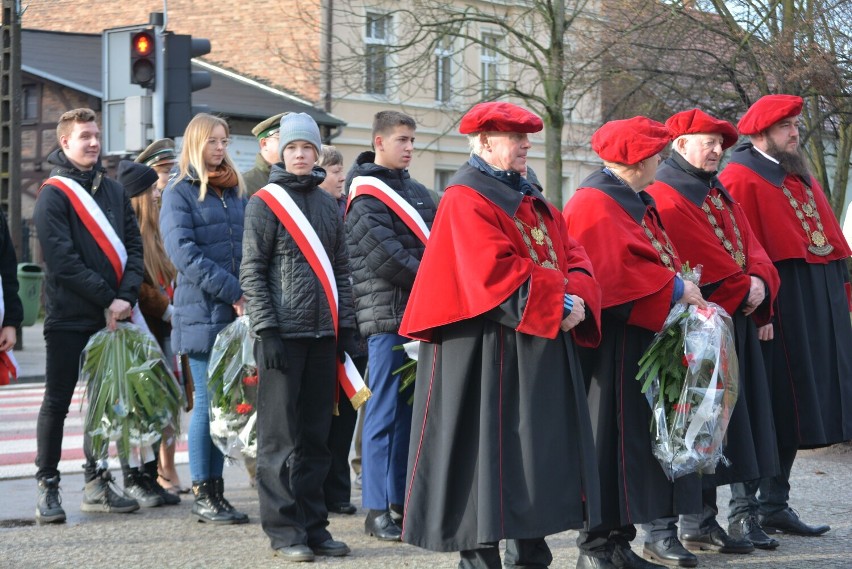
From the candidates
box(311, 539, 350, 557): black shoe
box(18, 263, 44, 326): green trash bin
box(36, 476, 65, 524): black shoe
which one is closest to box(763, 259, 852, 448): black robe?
box(311, 539, 350, 557): black shoe

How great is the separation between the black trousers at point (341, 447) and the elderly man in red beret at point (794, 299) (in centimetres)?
224

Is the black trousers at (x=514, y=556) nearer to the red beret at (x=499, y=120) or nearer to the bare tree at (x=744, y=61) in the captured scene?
the red beret at (x=499, y=120)

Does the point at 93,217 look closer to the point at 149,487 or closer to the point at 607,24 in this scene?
the point at 149,487

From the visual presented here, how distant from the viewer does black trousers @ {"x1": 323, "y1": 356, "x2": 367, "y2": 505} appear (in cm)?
798

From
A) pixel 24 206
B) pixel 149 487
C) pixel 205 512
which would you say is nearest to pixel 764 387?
pixel 205 512

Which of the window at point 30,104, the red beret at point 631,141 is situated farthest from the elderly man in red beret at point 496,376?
the window at point 30,104

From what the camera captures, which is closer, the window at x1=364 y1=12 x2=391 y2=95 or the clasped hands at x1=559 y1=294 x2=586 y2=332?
the clasped hands at x1=559 y1=294 x2=586 y2=332

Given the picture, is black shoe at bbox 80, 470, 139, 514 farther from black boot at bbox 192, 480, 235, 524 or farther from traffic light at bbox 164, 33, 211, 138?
traffic light at bbox 164, 33, 211, 138

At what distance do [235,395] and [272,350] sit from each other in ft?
2.92

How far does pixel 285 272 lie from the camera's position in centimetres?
685

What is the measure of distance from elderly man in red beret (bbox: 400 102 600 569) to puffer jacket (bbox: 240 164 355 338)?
1.03m

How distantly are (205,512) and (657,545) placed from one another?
8.38ft

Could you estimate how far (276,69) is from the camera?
3566cm

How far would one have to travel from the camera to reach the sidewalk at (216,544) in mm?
6691
